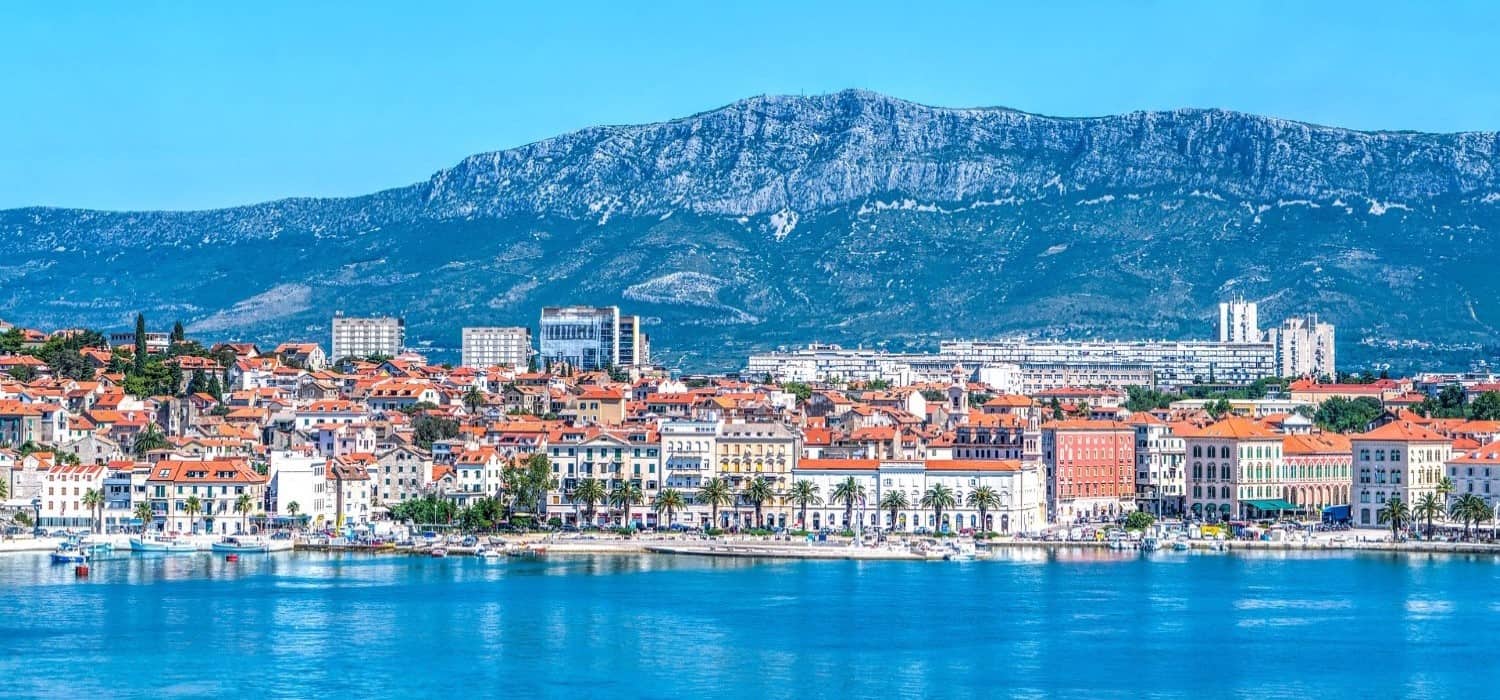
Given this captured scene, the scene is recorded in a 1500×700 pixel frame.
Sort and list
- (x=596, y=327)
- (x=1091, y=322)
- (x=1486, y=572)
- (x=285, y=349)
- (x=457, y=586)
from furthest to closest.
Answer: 1. (x=1091, y=322)
2. (x=596, y=327)
3. (x=285, y=349)
4. (x=1486, y=572)
5. (x=457, y=586)

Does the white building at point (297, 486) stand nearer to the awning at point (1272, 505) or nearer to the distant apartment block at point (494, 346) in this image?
the awning at point (1272, 505)

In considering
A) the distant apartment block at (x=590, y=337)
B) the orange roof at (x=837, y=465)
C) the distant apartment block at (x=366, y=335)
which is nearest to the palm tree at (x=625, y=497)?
the orange roof at (x=837, y=465)

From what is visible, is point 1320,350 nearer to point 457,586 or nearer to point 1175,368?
point 1175,368

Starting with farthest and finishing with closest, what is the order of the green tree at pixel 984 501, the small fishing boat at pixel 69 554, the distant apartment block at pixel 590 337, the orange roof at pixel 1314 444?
the distant apartment block at pixel 590 337 < the orange roof at pixel 1314 444 < the green tree at pixel 984 501 < the small fishing boat at pixel 69 554

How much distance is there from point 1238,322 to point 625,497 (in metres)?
116

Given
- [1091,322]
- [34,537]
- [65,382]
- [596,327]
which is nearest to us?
[34,537]

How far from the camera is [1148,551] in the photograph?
7819 cm

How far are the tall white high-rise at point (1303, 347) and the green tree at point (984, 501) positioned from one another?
340 feet

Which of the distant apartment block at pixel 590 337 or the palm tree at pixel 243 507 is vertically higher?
the distant apartment block at pixel 590 337

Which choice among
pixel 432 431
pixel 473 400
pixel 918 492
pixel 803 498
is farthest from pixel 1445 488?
pixel 473 400

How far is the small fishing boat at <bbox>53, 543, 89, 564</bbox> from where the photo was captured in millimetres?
72000

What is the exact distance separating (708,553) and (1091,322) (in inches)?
4921

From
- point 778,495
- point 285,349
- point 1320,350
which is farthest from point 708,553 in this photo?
point 1320,350

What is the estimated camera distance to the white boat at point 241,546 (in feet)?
247
